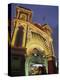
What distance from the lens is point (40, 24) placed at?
3.83 feet

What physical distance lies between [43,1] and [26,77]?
40 centimetres

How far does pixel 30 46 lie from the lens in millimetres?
1147

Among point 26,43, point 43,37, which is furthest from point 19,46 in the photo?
point 43,37

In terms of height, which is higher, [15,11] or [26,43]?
[15,11]

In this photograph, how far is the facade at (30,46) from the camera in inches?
43.9

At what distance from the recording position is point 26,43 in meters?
1.13

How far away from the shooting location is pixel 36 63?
1.16 meters

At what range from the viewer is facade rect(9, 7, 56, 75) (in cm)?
112

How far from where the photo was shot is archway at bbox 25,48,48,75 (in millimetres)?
1137

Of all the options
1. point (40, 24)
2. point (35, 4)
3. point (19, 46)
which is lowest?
point (19, 46)

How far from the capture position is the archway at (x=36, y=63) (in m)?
1.14

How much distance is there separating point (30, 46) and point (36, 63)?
9 centimetres
